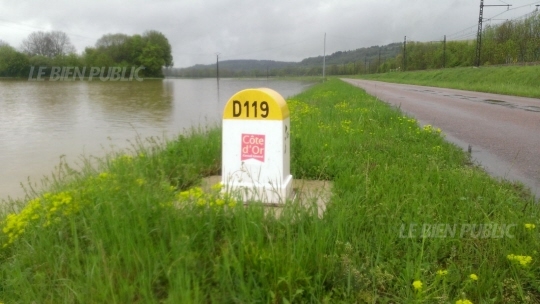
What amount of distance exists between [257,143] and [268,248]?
1.70 metres

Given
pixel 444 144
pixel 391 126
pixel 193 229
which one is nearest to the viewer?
pixel 193 229

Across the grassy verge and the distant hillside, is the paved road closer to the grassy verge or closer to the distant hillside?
the grassy verge

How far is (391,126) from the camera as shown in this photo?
855cm

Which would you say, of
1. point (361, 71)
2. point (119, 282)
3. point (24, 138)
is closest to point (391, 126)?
point (119, 282)

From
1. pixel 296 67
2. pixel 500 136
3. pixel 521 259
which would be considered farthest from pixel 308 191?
pixel 296 67

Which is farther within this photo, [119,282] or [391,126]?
[391,126]

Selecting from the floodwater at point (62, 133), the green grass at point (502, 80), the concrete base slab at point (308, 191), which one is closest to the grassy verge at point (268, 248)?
the concrete base slab at point (308, 191)

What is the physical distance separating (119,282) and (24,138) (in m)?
10.2

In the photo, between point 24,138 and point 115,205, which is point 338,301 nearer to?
point 115,205

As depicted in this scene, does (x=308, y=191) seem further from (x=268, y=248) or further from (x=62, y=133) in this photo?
(x=62, y=133)

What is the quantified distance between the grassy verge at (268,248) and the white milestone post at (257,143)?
2.08 feet

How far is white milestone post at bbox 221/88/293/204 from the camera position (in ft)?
13.5

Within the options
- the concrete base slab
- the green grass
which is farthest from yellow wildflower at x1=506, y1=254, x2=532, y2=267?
the green grass

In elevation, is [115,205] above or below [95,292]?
above
